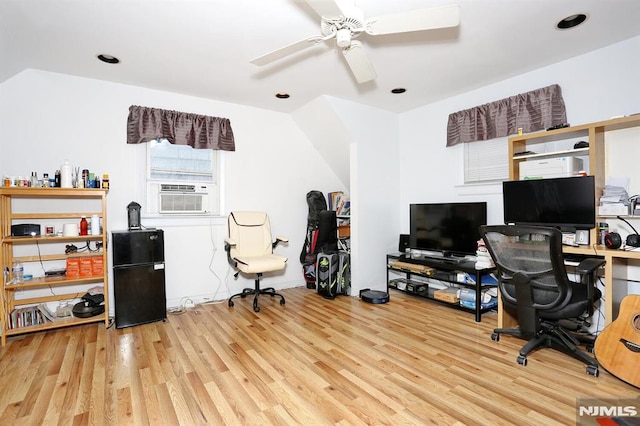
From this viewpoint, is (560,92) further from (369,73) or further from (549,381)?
(549,381)

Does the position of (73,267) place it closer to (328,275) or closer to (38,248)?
(38,248)

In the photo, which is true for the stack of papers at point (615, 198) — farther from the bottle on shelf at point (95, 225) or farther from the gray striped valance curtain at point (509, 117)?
the bottle on shelf at point (95, 225)

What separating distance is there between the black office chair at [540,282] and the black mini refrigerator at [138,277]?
2.96 m

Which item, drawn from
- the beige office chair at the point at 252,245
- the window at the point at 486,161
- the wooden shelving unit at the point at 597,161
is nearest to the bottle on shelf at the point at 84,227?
the beige office chair at the point at 252,245

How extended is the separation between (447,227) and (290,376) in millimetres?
2395

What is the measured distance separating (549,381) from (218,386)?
209cm

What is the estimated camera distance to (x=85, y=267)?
2.96 metres

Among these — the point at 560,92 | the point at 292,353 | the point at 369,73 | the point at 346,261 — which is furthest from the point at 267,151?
the point at 560,92

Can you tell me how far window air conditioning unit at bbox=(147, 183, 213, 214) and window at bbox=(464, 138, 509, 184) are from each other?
123 inches

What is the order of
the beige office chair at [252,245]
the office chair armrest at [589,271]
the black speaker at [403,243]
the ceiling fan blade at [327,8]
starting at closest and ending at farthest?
the ceiling fan blade at [327,8]
the office chair armrest at [589,271]
the beige office chair at [252,245]
the black speaker at [403,243]

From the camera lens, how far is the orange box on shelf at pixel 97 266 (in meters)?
2.99

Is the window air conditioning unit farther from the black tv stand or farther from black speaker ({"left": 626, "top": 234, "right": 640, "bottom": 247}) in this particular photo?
black speaker ({"left": 626, "top": 234, "right": 640, "bottom": 247})

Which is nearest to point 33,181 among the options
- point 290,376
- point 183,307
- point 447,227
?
point 183,307

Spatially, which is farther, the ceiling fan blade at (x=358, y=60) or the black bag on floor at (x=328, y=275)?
the black bag on floor at (x=328, y=275)
